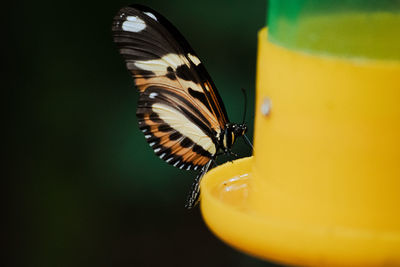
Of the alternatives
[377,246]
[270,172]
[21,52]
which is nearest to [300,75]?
[270,172]

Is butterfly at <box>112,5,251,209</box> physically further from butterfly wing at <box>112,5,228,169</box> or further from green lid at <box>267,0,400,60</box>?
green lid at <box>267,0,400,60</box>

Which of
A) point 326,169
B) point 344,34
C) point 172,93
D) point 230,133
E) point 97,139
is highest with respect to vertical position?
point 344,34

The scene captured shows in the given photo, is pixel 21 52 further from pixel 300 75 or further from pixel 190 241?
pixel 300 75

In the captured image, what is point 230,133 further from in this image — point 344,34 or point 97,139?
point 97,139

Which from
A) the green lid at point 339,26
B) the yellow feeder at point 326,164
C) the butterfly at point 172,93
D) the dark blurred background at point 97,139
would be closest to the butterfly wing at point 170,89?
the butterfly at point 172,93

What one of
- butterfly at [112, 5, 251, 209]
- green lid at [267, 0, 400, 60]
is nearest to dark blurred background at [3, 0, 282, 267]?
butterfly at [112, 5, 251, 209]

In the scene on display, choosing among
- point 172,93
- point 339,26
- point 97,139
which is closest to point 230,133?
point 172,93

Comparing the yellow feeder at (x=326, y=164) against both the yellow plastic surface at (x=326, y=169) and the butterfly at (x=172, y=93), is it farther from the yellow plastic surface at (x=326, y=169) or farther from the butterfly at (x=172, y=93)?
the butterfly at (x=172, y=93)
